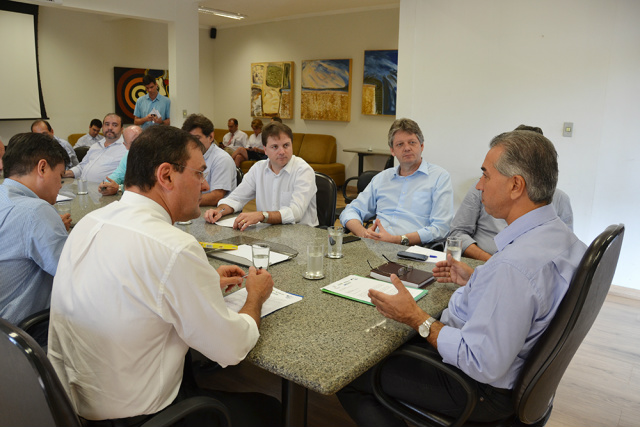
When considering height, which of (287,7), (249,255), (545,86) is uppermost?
(287,7)

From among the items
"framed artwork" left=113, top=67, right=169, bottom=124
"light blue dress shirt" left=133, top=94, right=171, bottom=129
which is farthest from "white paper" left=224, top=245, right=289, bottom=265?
"framed artwork" left=113, top=67, right=169, bottom=124

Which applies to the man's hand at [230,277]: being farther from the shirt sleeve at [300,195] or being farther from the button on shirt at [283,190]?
the button on shirt at [283,190]

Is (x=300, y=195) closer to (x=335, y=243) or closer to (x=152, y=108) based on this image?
(x=335, y=243)

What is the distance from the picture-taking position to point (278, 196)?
3.03 metres

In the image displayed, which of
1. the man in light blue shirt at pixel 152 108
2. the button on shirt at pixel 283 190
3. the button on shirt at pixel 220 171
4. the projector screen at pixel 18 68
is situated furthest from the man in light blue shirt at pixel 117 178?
the projector screen at pixel 18 68

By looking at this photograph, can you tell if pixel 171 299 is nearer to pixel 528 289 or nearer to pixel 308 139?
pixel 528 289

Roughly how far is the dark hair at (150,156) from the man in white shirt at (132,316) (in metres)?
0.06

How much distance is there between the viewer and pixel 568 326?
3.82ft

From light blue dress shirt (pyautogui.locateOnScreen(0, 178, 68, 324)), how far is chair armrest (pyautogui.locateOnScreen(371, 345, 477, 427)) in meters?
1.16

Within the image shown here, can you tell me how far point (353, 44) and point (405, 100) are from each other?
166 inches

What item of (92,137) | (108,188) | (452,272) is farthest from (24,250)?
(92,137)

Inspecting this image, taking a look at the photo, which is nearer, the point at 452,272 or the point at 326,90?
the point at 452,272

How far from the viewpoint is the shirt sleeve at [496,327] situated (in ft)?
3.98

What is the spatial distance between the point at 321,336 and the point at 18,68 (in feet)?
26.0
